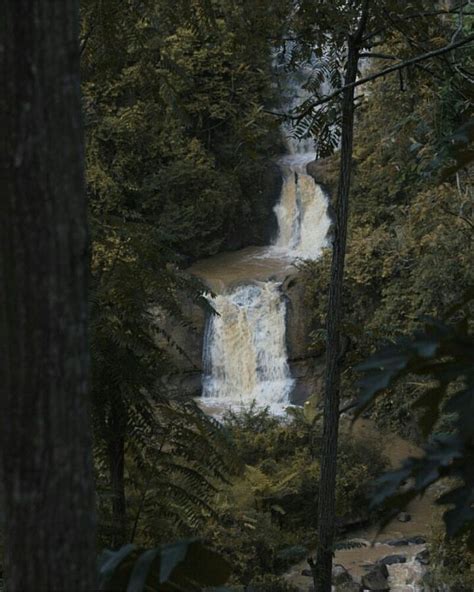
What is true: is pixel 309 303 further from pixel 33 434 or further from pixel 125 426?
pixel 33 434

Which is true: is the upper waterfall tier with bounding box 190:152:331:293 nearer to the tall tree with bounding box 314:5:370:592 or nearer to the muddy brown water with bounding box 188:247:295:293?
the muddy brown water with bounding box 188:247:295:293

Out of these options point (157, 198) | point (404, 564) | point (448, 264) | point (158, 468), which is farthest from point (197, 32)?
point (157, 198)

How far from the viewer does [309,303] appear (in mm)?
15219

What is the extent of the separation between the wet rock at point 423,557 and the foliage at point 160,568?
8.45 metres

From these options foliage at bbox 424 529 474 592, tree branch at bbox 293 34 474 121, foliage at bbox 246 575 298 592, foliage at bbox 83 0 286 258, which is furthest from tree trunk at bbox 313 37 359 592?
foliage at bbox 83 0 286 258

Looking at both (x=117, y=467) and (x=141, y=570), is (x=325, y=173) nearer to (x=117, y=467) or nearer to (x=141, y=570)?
(x=117, y=467)

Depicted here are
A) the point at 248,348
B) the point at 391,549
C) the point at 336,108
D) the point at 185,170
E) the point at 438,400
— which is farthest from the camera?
the point at 185,170

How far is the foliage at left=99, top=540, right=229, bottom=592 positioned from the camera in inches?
46.5

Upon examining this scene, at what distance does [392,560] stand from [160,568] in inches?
344

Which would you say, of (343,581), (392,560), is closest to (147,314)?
(343,581)

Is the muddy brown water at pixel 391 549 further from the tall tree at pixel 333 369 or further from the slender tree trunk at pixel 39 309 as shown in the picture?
the slender tree trunk at pixel 39 309

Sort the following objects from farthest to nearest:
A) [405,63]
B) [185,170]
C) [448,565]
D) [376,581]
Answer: [185,170], [376,581], [448,565], [405,63]

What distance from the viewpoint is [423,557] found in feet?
30.4

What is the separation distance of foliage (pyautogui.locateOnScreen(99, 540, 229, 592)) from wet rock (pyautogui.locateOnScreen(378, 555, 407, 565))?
8.41 m
